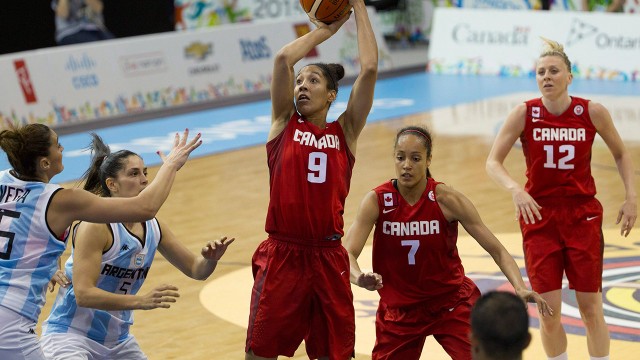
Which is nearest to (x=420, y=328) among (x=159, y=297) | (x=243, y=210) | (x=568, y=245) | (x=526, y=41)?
(x=568, y=245)

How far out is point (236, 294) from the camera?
924cm

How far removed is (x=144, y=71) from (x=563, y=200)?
1183cm

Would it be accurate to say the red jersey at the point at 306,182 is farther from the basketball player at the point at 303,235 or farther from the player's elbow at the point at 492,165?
the player's elbow at the point at 492,165

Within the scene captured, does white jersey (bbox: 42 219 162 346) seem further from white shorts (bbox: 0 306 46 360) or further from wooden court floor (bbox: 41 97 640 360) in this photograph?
wooden court floor (bbox: 41 97 640 360)

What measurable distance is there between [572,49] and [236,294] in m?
12.6

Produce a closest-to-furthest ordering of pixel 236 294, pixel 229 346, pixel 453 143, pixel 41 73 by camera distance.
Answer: pixel 229 346, pixel 236 294, pixel 453 143, pixel 41 73

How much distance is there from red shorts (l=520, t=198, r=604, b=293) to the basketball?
1.75 metres

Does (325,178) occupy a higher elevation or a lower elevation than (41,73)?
higher

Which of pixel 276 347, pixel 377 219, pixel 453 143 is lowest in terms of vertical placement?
pixel 453 143

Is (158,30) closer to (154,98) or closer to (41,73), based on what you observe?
(154,98)

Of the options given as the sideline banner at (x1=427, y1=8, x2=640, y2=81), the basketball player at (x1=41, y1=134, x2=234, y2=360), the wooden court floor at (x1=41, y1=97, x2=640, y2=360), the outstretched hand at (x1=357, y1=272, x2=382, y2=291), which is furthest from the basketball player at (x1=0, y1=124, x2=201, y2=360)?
the sideline banner at (x1=427, y1=8, x2=640, y2=81)

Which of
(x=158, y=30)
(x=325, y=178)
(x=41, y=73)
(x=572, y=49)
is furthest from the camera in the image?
(x=158, y=30)

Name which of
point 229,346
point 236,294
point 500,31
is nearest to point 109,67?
point 500,31

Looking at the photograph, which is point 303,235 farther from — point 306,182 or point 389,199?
point 389,199
